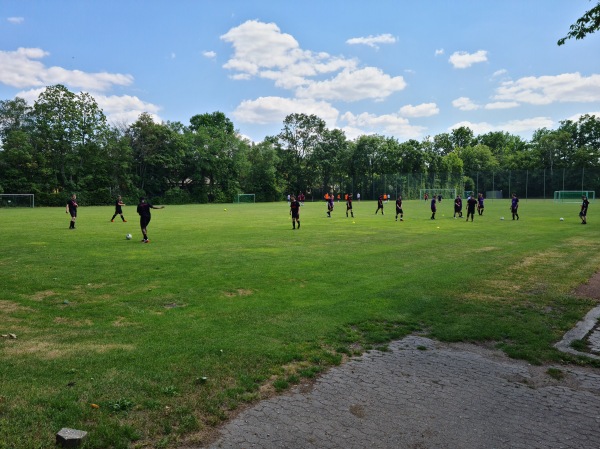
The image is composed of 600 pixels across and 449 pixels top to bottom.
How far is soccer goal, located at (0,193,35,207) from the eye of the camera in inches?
2258

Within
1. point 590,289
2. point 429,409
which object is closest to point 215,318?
point 429,409

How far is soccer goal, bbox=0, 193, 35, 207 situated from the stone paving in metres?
66.1

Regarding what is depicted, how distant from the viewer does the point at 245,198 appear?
8100 centimetres

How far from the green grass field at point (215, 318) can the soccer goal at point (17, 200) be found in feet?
165

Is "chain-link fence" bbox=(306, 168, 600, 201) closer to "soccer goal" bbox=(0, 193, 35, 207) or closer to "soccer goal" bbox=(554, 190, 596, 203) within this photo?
"soccer goal" bbox=(554, 190, 596, 203)

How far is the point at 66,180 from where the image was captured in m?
66.1

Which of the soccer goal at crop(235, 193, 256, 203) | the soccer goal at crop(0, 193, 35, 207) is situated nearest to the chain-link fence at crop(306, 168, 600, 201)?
the soccer goal at crop(235, 193, 256, 203)

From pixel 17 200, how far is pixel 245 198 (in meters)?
36.7

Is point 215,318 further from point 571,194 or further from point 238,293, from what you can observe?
point 571,194

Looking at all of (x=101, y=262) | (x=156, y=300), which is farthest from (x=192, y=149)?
(x=156, y=300)

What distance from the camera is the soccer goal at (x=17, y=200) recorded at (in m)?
57.3

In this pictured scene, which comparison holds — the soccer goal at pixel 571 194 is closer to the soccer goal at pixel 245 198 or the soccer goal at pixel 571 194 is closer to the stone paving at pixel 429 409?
the soccer goal at pixel 245 198

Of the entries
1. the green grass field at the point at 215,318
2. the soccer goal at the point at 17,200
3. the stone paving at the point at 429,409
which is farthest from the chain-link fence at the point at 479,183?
the stone paving at the point at 429,409

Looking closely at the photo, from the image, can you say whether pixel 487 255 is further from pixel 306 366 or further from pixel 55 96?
pixel 55 96
